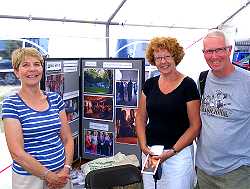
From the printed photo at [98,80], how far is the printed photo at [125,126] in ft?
0.57

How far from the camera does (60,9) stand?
13.0ft

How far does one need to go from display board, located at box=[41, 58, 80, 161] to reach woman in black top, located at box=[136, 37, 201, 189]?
69cm

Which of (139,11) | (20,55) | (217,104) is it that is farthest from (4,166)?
(139,11)

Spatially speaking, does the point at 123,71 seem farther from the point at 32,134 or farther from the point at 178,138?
the point at 32,134

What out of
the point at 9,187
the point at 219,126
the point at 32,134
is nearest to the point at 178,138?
the point at 219,126

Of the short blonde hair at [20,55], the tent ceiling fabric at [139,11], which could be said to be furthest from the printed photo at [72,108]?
the tent ceiling fabric at [139,11]

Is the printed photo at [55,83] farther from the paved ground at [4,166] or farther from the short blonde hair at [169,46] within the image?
the paved ground at [4,166]

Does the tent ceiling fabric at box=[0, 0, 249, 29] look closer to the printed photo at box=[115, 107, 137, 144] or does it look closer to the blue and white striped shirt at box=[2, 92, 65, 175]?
the printed photo at box=[115, 107, 137, 144]

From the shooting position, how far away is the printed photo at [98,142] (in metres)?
2.61

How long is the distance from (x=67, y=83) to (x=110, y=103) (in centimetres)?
34

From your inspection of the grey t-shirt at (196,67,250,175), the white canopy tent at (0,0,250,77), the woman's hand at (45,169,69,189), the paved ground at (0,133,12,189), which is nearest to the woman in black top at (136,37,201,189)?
the grey t-shirt at (196,67,250,175)

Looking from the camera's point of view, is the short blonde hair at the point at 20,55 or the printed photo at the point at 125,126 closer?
the short blonde hair at the point at 20,55

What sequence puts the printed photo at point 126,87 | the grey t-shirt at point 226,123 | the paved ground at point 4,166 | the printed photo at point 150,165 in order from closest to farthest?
the grey t-shirt at point 226,123 → the printed photo at point 150,165 → the printed photo at point 126,87 → the paved ground at point 4,166

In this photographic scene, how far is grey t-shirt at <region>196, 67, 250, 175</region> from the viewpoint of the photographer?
159 cm
